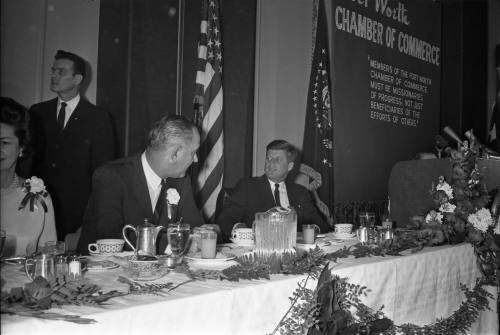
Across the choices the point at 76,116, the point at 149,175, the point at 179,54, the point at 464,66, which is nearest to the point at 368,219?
the point at 149,175

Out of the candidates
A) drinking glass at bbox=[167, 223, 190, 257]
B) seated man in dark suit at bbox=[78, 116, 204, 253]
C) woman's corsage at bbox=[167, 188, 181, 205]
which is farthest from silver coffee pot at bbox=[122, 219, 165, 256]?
seated man in dark suit at bbox=[78, 116, 204, 253]

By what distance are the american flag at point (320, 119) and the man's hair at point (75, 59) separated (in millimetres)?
2355

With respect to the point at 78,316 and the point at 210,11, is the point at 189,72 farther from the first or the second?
the point at 78,316

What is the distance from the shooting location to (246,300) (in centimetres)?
150

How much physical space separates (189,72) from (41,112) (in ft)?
4.99

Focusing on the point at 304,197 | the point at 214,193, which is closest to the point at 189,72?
the point at 214,193

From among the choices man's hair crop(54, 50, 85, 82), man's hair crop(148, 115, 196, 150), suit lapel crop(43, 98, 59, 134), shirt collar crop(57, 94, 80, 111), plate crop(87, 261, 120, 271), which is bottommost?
plate crop(87, 261, 120, 271)

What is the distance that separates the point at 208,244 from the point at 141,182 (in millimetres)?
743

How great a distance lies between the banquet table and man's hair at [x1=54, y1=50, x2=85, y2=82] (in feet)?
5.75

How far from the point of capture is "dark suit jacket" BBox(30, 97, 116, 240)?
306 centimetres

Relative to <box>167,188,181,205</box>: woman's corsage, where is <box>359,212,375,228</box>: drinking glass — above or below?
below

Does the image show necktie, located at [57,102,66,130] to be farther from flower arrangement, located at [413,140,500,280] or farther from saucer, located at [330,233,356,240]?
flower arrangement, located at [413,140,500,280]

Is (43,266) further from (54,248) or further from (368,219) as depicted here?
(368,219)

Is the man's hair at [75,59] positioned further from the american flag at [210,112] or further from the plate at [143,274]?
the plate at [143,274]
